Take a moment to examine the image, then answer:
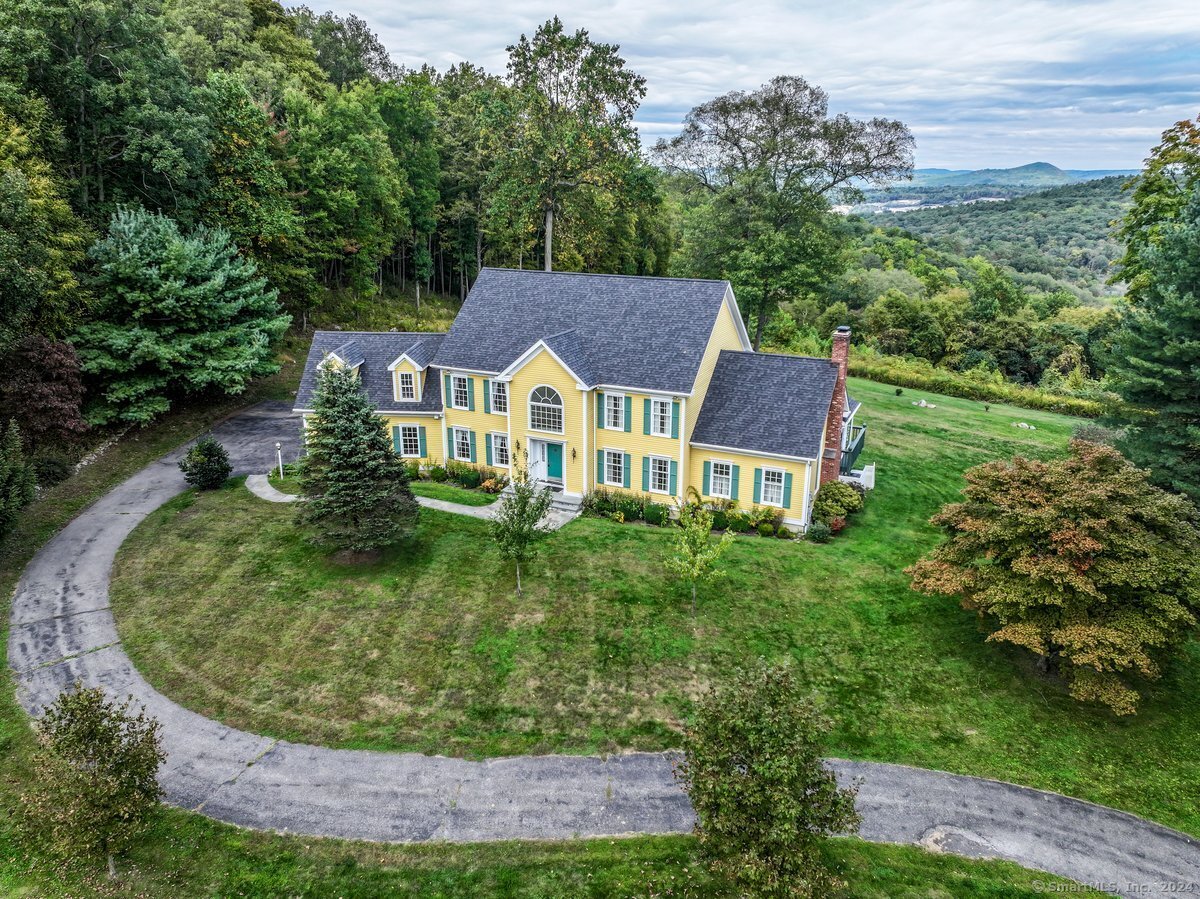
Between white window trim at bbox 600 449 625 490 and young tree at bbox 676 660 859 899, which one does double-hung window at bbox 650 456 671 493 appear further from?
young tree at bbox 676 660 859 899

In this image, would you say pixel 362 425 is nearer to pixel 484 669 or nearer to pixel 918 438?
pixel 484 669

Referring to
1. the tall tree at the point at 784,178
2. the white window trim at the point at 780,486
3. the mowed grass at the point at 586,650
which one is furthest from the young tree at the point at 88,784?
the tall tree at the point at 784,178

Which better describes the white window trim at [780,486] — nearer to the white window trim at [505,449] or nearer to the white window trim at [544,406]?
the white window trim at [544,406]

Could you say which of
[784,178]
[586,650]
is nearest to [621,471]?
Result: [586,650]

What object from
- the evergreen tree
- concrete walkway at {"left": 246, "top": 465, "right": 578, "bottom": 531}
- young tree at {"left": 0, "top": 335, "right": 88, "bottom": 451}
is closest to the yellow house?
concrete walkway at {"left": 246, "top": 465, "right": 578, "bottom": 531}

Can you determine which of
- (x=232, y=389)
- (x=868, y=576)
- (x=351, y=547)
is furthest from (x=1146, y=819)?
(x=232, y=389)
